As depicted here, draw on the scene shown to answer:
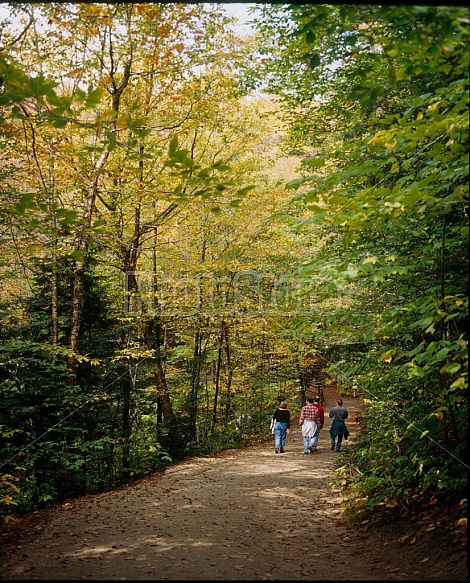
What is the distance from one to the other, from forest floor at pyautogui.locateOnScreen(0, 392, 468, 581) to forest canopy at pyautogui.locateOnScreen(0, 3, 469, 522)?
2.39ft

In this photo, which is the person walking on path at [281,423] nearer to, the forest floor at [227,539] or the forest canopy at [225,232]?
the forest canopy at [225,232]

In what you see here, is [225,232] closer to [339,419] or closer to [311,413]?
[311,413]

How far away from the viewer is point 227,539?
6926 mm

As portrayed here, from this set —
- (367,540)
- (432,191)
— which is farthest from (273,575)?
(432,191)

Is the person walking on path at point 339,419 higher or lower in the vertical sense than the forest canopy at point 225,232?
lower

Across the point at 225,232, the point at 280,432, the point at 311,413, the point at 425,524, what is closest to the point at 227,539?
the point at 425,524

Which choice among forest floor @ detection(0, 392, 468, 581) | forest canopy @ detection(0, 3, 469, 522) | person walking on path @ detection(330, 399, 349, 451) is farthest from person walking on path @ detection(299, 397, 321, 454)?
forest floor @ detection(0, 392, 468, 581)

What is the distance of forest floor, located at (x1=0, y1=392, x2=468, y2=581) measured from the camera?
5250mm

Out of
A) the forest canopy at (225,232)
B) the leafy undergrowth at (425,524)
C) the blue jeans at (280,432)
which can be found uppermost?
the forest canopy at (225,232)

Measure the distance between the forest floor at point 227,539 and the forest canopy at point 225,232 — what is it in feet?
2.39

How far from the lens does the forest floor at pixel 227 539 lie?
17.2ft

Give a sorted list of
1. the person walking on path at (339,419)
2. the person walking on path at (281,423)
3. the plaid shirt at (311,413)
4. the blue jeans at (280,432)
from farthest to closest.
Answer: the blue jeans at (280,432) → the person walking on path at (281,423) → the person walking on path at (339,419) → the plaid shirt at (311,413)

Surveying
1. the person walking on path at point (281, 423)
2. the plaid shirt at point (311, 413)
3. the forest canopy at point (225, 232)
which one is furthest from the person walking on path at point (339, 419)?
the forest canopy at point (225, 232)

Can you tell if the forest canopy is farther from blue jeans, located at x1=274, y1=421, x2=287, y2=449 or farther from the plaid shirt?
blue jeans, located at x1=274, y1=421, x2=287, y2=449
